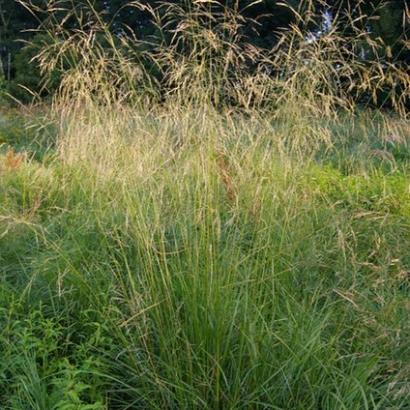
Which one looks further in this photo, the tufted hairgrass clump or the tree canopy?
the tree canopy

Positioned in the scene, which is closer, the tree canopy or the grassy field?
the grassy field

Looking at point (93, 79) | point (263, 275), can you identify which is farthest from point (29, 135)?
point (263, 275)

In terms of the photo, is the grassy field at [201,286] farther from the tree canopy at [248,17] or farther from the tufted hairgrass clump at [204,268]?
the tree canopy at [248,17]

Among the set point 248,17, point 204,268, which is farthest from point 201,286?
point 248,17

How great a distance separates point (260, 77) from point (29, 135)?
5.61 meters

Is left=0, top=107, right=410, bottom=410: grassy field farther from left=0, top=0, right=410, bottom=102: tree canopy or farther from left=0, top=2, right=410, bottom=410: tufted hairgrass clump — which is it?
left=0, top=0, right=410, bottom=102: tree canopy

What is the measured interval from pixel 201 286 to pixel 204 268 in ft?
0.32

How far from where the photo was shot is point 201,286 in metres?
2.10

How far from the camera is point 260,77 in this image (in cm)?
310

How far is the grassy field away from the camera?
193 cm

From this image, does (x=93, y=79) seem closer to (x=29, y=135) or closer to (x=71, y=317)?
(x=71, y=317)

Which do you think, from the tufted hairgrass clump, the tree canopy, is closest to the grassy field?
the tufted hairgrass clump

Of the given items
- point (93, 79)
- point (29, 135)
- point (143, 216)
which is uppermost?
point (93, 79)

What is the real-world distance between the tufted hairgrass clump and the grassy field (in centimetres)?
1
